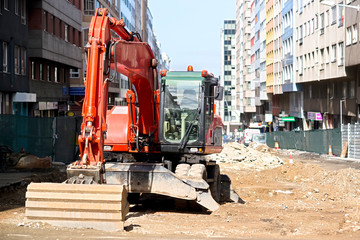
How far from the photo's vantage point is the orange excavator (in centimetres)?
1167

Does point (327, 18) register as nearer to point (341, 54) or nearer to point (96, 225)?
point (341, 54)

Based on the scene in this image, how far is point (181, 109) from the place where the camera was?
54.4ft

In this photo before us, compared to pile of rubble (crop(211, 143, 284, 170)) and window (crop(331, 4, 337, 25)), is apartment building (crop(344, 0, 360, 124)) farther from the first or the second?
pile of rubble (crop(211, 143, 284, 170))

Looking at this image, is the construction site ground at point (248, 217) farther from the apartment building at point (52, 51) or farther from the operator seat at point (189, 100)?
the apartment building at point (52, 51)

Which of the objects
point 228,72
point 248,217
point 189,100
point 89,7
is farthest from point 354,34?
point 228,72

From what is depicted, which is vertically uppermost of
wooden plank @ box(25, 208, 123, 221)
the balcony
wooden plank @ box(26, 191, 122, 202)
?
the balcony

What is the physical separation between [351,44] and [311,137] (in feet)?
38.7

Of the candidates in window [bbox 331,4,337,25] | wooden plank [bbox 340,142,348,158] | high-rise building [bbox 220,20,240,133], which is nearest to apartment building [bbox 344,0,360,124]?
window [bbox 331,4,337,25]

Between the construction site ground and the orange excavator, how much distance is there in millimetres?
445

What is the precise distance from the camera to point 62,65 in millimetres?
51094

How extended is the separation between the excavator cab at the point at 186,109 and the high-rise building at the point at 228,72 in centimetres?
16687

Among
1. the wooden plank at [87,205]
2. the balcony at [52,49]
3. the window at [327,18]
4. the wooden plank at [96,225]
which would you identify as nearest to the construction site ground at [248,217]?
the wooden plank at [96,225]

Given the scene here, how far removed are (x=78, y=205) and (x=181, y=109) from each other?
5508 mm

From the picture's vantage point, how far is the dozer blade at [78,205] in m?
11.6
